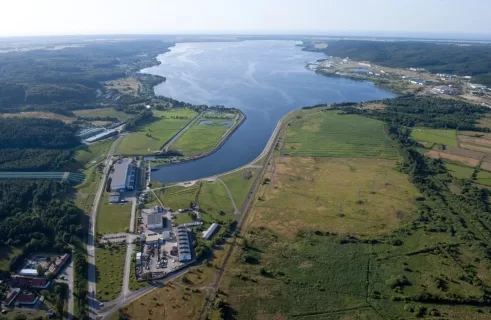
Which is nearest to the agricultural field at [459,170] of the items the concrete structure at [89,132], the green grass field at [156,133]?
the green grass field at [156,133]

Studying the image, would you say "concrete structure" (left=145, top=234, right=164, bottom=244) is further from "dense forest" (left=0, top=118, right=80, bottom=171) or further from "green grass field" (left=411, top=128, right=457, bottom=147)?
"green grass field" (left=411, top=128, right=457, bottom=147)

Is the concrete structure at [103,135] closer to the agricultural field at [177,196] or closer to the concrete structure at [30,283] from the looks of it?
the agricultural field at [177,196]

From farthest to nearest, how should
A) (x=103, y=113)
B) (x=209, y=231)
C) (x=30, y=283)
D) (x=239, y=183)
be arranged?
(x=103, y=113)
(x=239, y=183)
(x=209, y=231)
(x=30, y=283)

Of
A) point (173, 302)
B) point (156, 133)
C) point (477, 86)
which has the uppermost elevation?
point (477, 86)

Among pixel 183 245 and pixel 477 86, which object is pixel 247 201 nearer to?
pixel 183 245

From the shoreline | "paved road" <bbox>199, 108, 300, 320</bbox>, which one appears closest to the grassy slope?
the shoreline

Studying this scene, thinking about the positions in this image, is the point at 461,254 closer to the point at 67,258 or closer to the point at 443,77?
the point at 67,258

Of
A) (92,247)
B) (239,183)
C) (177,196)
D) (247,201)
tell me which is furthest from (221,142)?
(92,247)
